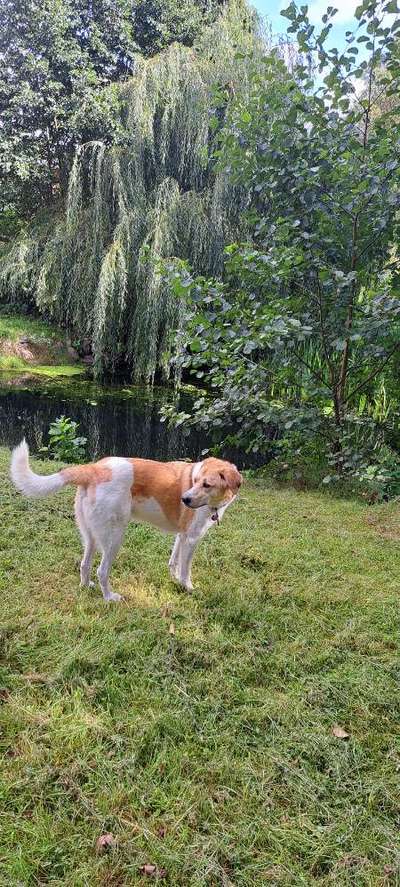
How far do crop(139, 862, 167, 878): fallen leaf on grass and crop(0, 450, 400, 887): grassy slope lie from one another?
0.05 ft

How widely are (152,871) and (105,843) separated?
0.17 metres

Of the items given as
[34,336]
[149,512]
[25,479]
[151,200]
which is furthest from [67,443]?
[34,336]

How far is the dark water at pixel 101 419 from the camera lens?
27.0 ft

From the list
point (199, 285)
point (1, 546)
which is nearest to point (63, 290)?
point (199, 285)

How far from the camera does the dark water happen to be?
8242 mm

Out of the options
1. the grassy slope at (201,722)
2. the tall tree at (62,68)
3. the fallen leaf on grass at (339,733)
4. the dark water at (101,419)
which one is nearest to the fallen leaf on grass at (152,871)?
the grassy slope at (201,722)

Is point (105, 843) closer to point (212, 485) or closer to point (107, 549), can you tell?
point (107, 549)

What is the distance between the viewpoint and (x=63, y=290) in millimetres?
12203

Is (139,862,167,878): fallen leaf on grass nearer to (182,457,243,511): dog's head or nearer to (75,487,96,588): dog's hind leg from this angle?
(182,457,243,511): dog's head

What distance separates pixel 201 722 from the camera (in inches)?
80.7

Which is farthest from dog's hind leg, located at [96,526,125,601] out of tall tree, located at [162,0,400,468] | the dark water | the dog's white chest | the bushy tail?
the dark water

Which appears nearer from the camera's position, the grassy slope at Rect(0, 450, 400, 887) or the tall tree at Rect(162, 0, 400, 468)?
the grassy slope at Rect(0, 450, 400, 887)

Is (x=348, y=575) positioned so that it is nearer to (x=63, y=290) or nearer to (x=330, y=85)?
(x=330, y=85)

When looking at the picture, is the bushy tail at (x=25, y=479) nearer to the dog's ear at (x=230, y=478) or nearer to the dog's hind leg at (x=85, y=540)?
the dog's hind leg at (x=85, y=540)
